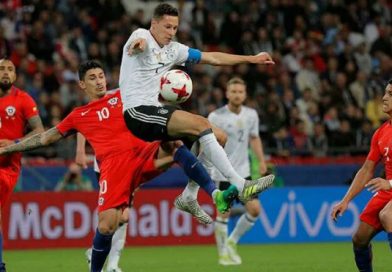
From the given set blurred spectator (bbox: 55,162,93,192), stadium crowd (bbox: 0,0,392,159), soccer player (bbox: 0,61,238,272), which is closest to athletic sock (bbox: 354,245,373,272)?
soccer player (bbox: 0,61,238,272)

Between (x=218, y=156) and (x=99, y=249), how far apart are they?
5.46 ft

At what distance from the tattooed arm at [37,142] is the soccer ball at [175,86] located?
4.62 ft

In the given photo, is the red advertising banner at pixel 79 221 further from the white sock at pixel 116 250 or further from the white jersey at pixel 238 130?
the white sock at pixel 116 250

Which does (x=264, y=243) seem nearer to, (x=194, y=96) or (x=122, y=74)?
(x=194, y=96)

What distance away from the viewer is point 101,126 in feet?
36.0

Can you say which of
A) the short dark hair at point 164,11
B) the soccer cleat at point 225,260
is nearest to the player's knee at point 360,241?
the short dark hair at point 164,11

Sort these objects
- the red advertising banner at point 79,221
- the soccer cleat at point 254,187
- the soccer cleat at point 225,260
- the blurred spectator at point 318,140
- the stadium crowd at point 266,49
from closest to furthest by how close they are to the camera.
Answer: the soccer cleat at point 254,187 < the soccer cleat at point 225,260 < the red advertising banner at point 79,221 < the blurred spectator at point 318,140 < the stadium crowd at point 266,49

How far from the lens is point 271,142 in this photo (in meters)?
20.3

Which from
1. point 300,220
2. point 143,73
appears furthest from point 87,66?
point 300,220

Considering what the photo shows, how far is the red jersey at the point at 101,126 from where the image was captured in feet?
35.4

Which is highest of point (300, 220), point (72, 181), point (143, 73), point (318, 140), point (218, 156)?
point (143, 73)

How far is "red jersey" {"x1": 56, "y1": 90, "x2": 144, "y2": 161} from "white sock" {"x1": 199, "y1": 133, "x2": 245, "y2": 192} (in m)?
1.11

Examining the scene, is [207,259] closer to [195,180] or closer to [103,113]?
[103,113]

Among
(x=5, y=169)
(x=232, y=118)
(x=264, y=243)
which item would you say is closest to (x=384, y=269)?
(x=232, y=118)
